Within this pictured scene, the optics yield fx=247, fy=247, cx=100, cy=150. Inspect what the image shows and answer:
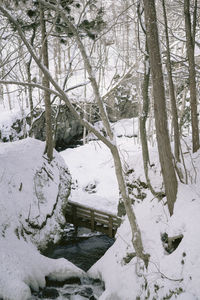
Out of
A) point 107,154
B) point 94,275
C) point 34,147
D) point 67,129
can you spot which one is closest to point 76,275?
point 94,275

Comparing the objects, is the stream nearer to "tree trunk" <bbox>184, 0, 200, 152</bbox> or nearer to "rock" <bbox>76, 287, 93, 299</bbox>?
"rock" <bbox>76, 287, 93, 299</bbox>

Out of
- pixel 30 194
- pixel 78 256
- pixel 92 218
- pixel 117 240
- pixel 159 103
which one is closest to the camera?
pixel 159 103

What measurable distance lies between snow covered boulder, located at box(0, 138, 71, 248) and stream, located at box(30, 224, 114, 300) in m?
0.82

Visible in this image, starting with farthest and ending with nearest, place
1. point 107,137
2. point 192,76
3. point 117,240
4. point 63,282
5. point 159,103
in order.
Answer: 1. point 117,240
2. point 192,76
3. point 63,282
4. point 159,103
5. point 107,137

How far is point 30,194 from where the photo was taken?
8289 mm

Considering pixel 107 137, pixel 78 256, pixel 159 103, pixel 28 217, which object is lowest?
pixel 78 256

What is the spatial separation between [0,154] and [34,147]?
194cm

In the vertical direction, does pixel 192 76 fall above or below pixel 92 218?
above

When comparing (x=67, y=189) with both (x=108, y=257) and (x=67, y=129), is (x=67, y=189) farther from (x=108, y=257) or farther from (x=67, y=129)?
(x=67, y=129)

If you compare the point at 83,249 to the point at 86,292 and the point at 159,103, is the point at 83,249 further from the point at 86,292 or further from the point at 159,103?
the point at 159,103

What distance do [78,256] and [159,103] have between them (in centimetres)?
751

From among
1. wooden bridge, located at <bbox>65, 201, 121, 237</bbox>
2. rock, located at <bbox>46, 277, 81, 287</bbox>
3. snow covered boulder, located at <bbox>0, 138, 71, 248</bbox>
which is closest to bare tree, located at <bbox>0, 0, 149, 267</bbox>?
rock, located at <bbox>46, 277, 81, 287</bbox>

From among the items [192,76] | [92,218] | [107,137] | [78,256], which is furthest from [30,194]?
[192,76]

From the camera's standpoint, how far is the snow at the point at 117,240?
5.12 meters
